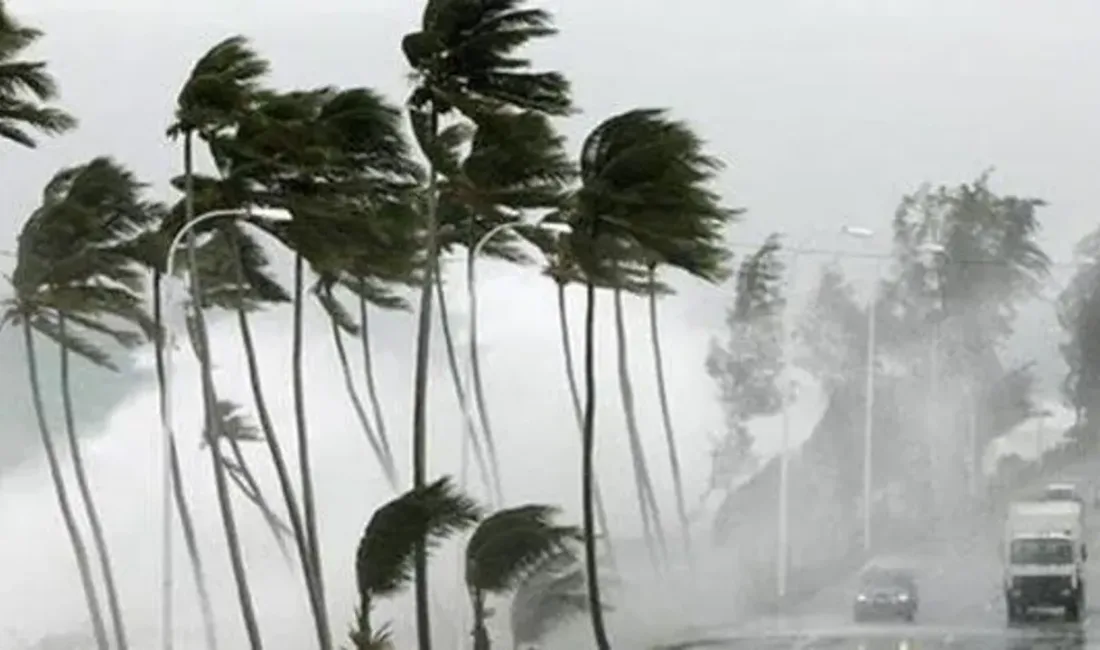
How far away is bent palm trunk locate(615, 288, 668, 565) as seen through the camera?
2244 inches

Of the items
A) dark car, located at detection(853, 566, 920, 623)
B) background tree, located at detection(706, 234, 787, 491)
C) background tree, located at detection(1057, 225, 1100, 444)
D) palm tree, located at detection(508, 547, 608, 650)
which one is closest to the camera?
palm tree, located at detection(508, 547, 608, 650)

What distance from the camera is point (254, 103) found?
35375mm

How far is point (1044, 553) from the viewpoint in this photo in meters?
51.7

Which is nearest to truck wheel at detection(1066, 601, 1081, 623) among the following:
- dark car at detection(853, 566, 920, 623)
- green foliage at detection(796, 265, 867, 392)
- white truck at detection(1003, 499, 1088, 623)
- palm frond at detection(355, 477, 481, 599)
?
white truck at detection(1003, 499, 1088, 623)

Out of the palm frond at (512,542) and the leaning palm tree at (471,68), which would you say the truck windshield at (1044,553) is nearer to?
the leaning palm tree at (471,68)

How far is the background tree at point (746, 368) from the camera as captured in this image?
279ft

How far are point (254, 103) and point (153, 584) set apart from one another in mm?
43958

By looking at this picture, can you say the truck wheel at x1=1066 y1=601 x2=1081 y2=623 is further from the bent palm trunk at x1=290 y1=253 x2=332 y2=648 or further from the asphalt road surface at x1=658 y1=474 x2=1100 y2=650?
the bent palm trunk at x1=290 y1=253 x2=332 y2=648

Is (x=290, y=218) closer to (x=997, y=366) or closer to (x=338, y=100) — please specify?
(x=338, y=100)

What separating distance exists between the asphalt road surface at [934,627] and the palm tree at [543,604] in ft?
11.4

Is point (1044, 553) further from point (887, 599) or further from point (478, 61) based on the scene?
point (478, 61)

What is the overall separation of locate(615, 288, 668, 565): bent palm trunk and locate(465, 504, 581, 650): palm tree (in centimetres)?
2366

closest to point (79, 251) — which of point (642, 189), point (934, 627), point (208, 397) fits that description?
point (208, 397)

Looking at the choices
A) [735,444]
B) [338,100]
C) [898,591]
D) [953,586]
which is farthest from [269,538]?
[338,100]
